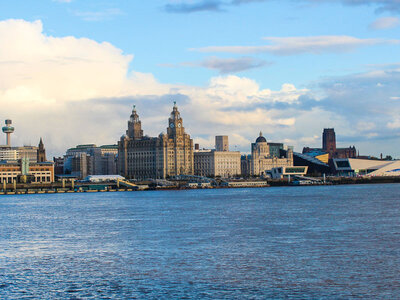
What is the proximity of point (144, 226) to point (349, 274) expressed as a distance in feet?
99.9

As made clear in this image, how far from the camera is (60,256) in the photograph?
43.7 m

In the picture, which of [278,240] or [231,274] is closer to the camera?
[231,274]

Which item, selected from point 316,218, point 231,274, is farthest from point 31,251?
point 316,218

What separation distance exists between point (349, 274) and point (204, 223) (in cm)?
3019

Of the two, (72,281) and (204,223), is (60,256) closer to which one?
(72,281)

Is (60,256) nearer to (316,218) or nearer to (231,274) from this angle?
(231,274)

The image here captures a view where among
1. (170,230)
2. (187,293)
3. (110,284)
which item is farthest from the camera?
(170,230)

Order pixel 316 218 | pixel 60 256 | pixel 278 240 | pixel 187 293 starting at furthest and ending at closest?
pixel 316 218
pixel 278 240
pixel 60 256
pixel 187 293

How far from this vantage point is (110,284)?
34.4 metres

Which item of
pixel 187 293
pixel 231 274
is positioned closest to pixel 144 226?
pixel 231 274

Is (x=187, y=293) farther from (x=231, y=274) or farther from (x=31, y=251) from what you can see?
(x=31, y=251)

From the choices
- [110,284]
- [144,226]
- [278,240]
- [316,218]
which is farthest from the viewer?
[316,218]

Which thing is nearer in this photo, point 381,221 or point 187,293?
point 187,293

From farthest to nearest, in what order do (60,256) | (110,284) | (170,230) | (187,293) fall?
1. (170,230)
2. (60,256)
3. (110,284)
4. (187,293)
